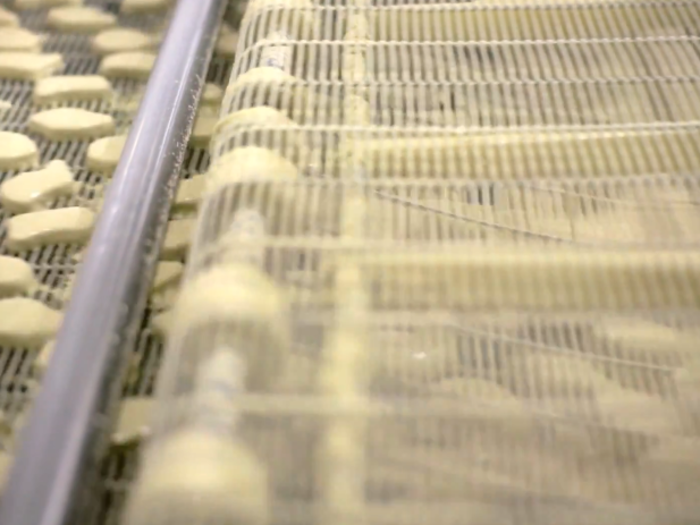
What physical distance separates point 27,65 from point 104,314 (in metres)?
0.51

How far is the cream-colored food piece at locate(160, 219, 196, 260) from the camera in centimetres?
A: 69

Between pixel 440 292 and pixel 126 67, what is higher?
pixel 126 67

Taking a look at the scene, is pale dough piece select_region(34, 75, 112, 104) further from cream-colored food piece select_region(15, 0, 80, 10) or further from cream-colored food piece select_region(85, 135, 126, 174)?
cream-colored food piece select_region(15, 0, 80, 10)

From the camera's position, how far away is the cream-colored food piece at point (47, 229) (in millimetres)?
727

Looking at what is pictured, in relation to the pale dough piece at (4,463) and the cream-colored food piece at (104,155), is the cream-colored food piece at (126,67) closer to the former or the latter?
the cream-colored food piece at (104,155)

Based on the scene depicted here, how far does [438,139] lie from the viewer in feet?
1.91

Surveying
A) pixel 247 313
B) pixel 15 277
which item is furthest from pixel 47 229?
pixel 247 313

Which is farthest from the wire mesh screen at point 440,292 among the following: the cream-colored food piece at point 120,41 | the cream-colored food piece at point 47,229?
the cream-colored food piece at point 120,41

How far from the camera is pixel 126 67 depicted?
0.91m

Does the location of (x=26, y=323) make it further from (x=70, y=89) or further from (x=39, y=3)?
(x=39, y=3)

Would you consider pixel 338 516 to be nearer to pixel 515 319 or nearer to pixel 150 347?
pixel 515 319

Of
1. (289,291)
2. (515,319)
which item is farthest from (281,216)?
(515,319)

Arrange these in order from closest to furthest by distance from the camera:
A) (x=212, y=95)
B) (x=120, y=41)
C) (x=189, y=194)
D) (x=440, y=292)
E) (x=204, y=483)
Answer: (x=204, y=483)
(x=440, y=292)
(x=189, y=194)
(x=212, y=95)
(x=120, y=41)

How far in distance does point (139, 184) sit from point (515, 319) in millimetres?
383
